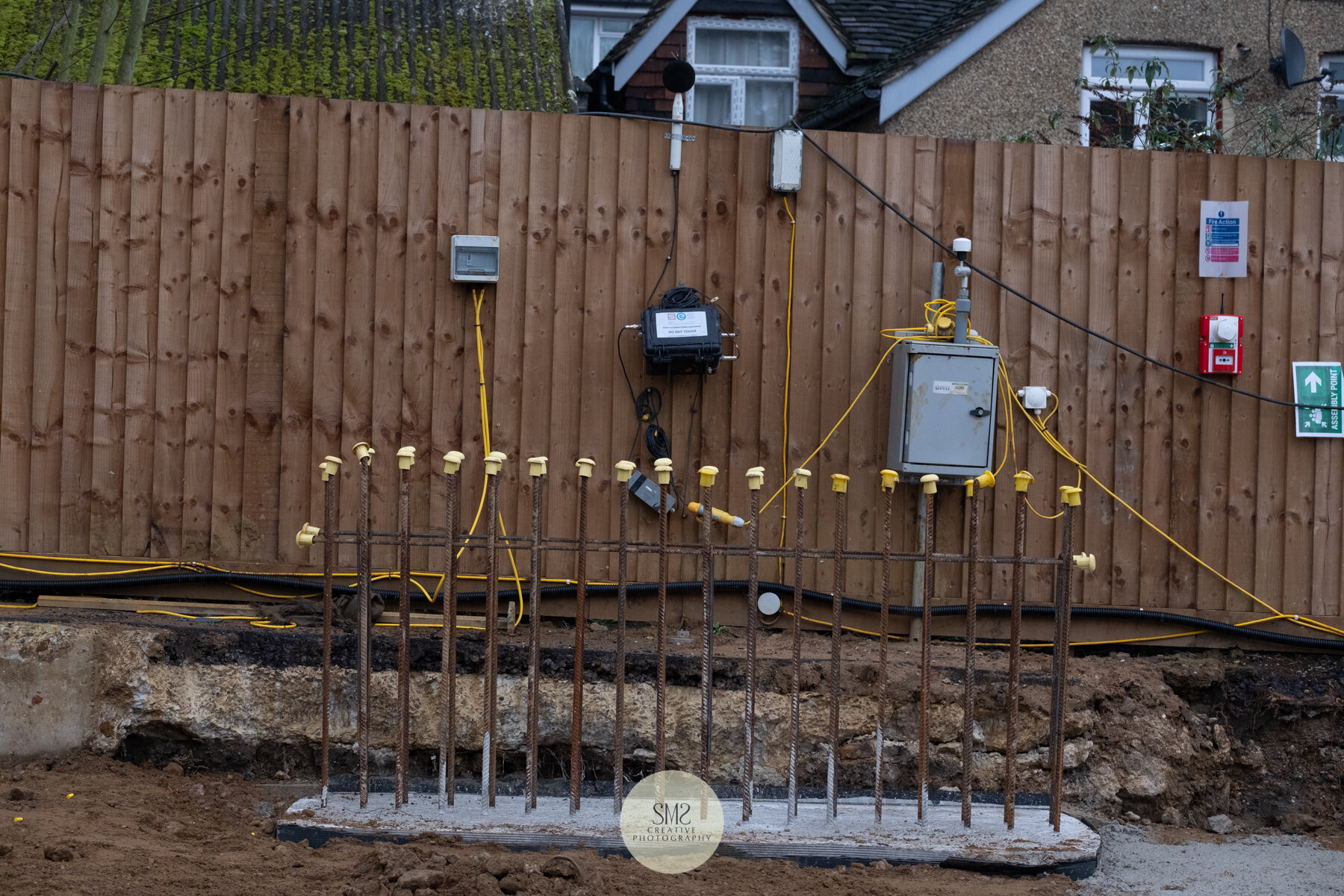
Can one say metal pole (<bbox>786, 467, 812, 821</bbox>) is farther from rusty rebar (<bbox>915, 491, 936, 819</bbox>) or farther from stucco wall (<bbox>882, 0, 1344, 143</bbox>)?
stucco wall (<bbox>882, 0, 1344, 143</bbox>)

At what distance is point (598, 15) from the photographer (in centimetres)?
1500

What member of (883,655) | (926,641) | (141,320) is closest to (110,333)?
(141,320)

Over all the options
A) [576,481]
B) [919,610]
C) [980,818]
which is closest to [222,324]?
[576,481]

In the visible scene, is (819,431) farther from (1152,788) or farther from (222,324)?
(222,324)

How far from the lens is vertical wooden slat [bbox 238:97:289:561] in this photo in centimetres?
536

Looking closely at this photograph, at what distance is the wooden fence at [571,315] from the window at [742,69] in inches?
270

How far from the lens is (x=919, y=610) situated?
556 cm

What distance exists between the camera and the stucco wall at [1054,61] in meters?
10.2

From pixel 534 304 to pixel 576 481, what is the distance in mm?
855

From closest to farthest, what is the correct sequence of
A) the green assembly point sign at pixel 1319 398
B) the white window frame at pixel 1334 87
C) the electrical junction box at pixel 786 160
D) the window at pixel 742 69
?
1. the electrical junction box at pixel 786 160
2. the green assembly point sign at pixel 1319 398
3. the white window frame at pixel 1334 87
4. the window at pixel 742 69

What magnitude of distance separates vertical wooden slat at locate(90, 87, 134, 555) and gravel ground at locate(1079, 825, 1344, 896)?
440cm

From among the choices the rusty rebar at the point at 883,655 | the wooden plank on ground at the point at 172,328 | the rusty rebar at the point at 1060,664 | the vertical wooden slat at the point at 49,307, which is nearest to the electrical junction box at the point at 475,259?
the wooden plank on ground at the point at 172,328

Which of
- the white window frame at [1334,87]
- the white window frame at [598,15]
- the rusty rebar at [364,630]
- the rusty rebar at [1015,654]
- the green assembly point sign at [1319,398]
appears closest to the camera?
the rusty rebar at [364,630]
